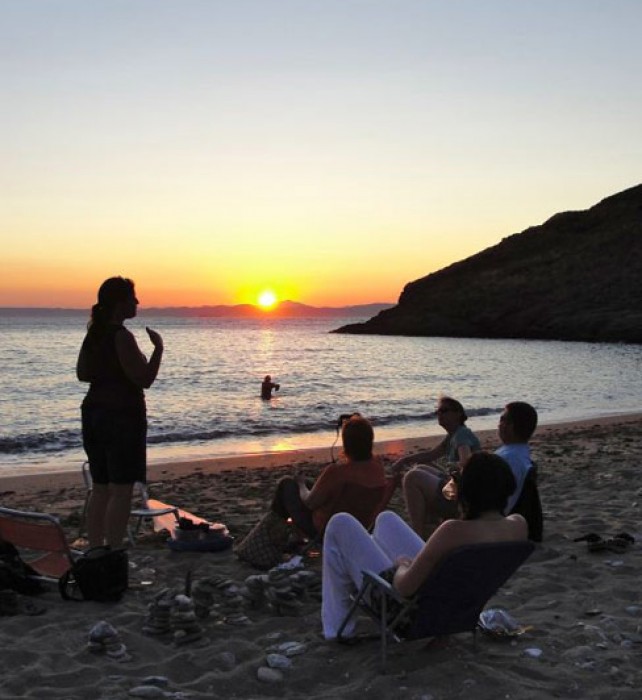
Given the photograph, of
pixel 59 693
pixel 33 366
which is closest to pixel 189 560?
pixel 59 693

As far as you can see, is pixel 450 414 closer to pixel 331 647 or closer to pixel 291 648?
pixel 331 647

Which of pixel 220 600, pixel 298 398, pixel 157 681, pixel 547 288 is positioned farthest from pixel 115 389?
pixel 547 288

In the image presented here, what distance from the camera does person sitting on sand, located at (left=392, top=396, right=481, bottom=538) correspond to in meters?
6.20

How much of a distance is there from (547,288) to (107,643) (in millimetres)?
89853

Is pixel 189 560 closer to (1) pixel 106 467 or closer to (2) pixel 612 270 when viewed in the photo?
(1) pixel 106 467

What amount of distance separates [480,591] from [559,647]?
70 cm

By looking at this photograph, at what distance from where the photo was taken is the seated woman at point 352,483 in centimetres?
542

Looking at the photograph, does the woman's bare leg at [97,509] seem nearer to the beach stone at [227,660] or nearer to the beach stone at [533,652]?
the beach stone at [227,660]

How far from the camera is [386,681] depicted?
3.89 m

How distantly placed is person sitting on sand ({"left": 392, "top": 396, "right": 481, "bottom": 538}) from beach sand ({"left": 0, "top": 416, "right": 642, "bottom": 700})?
796 mm

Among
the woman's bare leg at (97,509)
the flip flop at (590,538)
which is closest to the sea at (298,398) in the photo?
the woman's bare leg at (97,509)

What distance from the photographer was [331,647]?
438 cm

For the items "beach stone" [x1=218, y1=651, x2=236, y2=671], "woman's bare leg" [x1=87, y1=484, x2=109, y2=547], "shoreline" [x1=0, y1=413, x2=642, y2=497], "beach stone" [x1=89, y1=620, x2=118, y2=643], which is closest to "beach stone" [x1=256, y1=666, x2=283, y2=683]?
"beach stone" [x1=218, y1=651, x2=236, y2=671]

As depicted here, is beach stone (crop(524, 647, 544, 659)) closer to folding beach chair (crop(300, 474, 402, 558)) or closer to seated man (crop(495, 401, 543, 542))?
seated man (crop(495, 401, 543, 542))
